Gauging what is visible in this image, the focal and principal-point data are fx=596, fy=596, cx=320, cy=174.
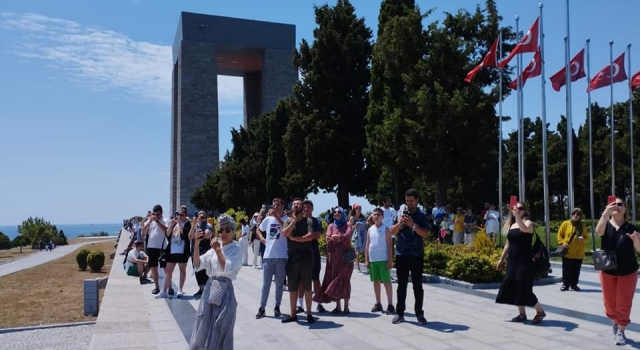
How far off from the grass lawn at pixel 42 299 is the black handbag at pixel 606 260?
8.11m

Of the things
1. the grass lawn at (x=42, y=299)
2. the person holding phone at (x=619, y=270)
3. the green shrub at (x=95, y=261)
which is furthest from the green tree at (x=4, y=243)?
the person holding phone at (x=619, y=270)

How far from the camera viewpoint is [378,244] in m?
9.53

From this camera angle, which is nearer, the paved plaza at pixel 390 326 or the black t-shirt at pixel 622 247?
the black t-shirt at pixel 622 247

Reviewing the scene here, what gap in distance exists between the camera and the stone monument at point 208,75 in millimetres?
61250

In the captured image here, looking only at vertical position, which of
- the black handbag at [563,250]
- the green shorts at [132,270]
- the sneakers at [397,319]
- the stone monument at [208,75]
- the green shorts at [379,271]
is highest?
the stone monument at [208,75]

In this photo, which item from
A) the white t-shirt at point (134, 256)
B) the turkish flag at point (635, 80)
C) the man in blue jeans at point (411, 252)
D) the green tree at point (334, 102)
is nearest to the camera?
the man in blue jeans at point (411, 252)

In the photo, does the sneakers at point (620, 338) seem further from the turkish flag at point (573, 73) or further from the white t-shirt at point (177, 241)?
the turkish flag at point (573, 73)

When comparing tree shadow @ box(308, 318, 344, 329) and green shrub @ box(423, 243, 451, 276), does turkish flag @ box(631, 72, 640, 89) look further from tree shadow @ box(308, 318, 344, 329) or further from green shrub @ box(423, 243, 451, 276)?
tree shadow @ box(308, 318, 344, 329)

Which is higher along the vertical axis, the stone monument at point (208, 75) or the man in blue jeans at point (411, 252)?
the stone monument at point (208, 75)

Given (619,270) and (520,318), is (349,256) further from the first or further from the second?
(619,270)

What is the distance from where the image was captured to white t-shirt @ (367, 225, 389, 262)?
31.1ft

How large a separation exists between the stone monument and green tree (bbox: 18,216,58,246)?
13.0m

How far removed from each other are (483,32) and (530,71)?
7.32 metres

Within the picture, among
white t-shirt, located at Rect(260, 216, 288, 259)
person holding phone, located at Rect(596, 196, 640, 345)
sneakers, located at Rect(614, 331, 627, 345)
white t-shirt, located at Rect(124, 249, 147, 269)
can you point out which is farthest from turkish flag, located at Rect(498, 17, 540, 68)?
white t-shirt, located at Rect(124, 249, 147, 269)
